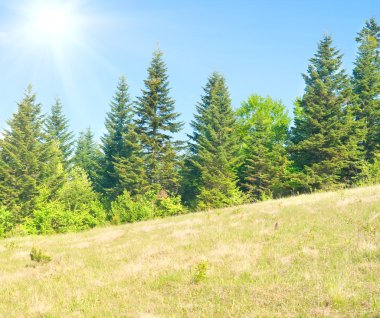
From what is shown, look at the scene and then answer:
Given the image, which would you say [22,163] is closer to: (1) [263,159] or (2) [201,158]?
(2) [201,158]

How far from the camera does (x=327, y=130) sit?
3155 cm

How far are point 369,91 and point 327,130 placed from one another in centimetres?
1005

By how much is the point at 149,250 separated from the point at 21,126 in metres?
31.5

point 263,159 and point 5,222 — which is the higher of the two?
point 263,159

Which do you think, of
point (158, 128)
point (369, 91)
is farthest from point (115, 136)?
point (369, 91)

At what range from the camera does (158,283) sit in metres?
7.98

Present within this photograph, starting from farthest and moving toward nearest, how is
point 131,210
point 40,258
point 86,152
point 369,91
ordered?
point 86,152 → point 369,91 → point 131,210 → point 40,258

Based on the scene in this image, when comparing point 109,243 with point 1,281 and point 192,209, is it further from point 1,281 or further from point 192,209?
point 192,209

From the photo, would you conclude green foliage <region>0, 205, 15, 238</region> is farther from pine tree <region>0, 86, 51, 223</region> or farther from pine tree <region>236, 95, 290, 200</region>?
pine tree <region>236, 95, 290, 200</region>

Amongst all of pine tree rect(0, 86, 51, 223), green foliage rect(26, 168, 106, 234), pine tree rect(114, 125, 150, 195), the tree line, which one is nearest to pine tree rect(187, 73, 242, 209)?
the tree line

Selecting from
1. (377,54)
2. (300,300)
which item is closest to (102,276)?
(300,300)

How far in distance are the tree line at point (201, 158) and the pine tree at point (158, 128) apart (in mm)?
111

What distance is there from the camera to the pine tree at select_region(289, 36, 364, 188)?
30875mm

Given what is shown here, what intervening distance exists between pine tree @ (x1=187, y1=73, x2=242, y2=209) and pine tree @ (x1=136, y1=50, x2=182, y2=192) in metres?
2.63
